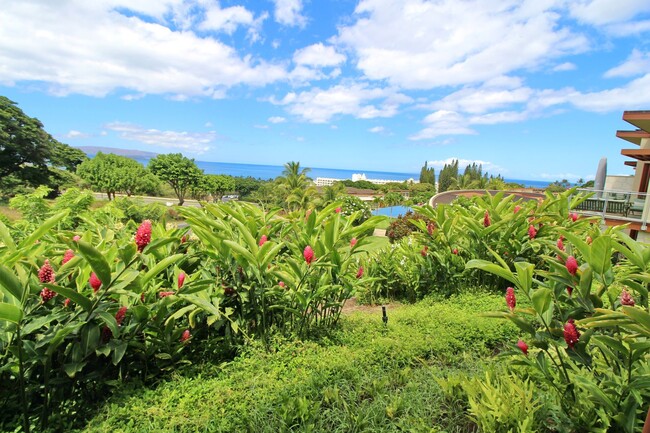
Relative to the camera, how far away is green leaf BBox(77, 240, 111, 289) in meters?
1.09

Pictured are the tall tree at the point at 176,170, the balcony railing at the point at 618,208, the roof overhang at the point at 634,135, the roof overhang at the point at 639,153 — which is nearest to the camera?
the balcony railing at the point at 618,208

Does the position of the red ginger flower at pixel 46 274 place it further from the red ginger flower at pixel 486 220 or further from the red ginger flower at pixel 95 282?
the red ginger flower at pixel 486 220

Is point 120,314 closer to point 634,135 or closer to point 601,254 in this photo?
point 601,254

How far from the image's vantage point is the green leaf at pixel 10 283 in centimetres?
111

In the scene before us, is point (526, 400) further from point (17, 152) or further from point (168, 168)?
point (168, 168)

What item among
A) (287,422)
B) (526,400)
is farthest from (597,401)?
(287,422)

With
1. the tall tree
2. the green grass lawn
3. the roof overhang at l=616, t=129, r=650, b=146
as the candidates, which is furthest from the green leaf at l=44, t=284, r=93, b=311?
the tall tree

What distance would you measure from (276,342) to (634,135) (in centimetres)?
1278

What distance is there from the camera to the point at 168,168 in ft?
112

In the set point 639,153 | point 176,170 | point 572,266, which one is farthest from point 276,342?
point 176,170

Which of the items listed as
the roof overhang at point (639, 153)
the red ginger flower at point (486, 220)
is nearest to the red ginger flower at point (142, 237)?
the red ginger flower at point (486, 220)

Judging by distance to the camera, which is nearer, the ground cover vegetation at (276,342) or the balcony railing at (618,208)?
the ground cover vegetation at (276,342)

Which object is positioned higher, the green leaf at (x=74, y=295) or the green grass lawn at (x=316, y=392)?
the green leaf at (x=74, y=295)

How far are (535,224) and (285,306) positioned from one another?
10.0 feet
